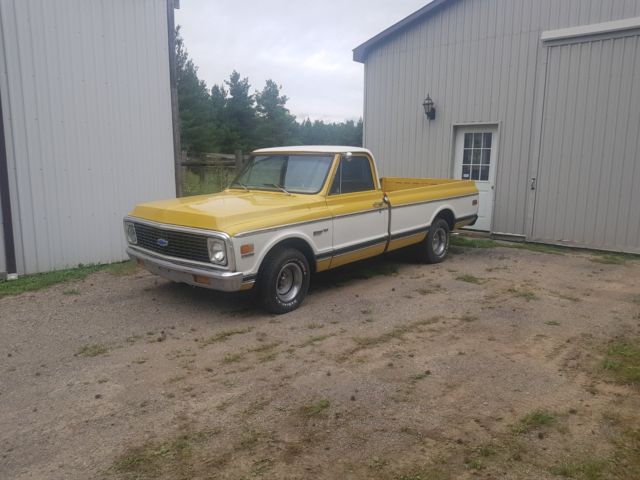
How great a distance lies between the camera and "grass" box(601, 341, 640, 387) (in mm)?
4180

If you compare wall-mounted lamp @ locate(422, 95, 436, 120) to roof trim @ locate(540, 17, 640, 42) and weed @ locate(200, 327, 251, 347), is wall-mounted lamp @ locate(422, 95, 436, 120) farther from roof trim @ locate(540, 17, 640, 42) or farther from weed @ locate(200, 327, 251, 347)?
weed @ locate(200, 327, 251, 347)

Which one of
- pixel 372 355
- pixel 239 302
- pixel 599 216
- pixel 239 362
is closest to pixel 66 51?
pixel 239 302

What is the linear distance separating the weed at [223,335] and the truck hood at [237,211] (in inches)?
39.1

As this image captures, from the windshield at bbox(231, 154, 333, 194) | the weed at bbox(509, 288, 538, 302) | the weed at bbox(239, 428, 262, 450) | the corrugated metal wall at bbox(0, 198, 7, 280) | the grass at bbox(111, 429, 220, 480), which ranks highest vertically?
the windshield at bbox(231, 154, 333, 194)

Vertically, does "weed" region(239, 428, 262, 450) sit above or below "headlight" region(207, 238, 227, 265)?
below

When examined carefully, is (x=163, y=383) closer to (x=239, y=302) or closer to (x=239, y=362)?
(x=239, y=362)

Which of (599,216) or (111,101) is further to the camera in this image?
(599,216)

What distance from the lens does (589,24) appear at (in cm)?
893

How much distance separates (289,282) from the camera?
19.6ft

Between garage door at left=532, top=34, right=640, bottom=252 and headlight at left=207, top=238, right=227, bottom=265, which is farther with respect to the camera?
garage door at left=532, top=34, right=640, bottom=252

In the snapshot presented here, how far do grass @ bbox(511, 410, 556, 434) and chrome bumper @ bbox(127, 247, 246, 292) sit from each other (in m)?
2.84

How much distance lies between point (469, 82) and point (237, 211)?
7.01 metres

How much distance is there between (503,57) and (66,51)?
24.9 ft

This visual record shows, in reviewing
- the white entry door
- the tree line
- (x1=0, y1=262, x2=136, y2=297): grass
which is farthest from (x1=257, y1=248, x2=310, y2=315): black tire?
the tree line
